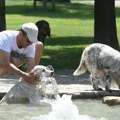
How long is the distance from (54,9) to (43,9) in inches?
32.5

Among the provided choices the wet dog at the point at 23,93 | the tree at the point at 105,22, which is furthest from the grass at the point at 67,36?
the wet dog at the point at 23,93

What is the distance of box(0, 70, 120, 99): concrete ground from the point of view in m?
9.77

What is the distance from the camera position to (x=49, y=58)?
17219mm

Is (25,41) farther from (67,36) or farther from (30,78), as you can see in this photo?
(67,36)

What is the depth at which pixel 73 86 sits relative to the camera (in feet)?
35.9

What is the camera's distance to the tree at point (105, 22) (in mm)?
17750

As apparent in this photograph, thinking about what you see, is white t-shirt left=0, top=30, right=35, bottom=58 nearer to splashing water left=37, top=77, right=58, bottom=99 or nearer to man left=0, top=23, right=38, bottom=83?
man left=0, top=23, right=38, bottom=83

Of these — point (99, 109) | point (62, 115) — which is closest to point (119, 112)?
point (99, 109)

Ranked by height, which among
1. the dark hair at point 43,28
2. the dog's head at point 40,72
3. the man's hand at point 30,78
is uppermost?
the dark hair at point 43,28

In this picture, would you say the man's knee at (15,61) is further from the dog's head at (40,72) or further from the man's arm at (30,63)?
the dog's head at (40,72)

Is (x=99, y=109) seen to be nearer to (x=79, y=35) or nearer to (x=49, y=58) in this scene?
(x=49, y=58)

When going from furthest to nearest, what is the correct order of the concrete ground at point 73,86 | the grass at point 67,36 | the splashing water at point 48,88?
the grass at point 67,36 < the concrete ground at point 73,86 < the splashing water at point 48,88

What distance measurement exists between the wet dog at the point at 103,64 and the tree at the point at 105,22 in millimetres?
7403

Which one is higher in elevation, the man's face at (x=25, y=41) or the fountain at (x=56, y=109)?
the man's face at (x=25, y=41)
